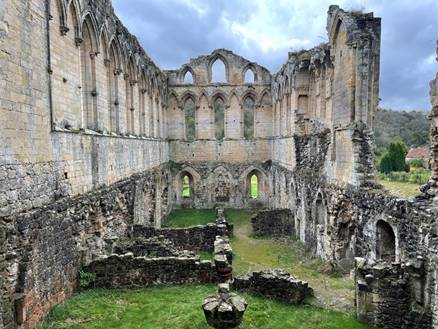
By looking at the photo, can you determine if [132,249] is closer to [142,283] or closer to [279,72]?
[142,283]

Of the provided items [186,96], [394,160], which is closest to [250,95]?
[186,96]

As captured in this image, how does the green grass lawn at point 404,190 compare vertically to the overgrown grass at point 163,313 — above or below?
above

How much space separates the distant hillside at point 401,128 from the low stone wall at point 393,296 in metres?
42.7

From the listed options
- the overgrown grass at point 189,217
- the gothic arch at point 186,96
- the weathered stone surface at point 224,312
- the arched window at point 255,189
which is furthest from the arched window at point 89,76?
the arched window at point 255,189

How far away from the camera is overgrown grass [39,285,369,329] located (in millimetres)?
7789

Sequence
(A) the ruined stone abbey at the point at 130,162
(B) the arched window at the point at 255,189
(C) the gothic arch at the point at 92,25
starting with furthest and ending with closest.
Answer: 1. (B) the arched window at the point at 255,189
2. (C) the gothic arch at the point at 92,25
3. (A) the ruined stone abbey at the point at 130,162

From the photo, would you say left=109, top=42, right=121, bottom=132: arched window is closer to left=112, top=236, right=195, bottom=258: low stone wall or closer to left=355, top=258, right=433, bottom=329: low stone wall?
left=112, top=236, right=195, bottom=258: low stone wall

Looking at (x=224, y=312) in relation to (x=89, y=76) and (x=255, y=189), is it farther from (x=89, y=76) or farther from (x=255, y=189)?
(x=255, y=189)

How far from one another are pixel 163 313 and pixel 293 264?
676 cm

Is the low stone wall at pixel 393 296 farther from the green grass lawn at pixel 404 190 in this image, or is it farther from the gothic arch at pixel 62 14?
the gothic arch at pixel 62 14

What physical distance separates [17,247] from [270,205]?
20138 millimetres

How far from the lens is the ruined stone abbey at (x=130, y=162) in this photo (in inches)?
285

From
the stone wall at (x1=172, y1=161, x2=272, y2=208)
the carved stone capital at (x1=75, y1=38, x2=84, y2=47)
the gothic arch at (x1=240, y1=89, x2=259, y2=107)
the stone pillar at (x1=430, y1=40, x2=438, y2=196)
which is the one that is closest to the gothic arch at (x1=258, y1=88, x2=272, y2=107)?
the gothic arch at (x1=240, y1=89, x2=259, y2=107)

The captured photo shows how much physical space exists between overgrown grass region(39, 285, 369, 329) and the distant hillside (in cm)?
4287
